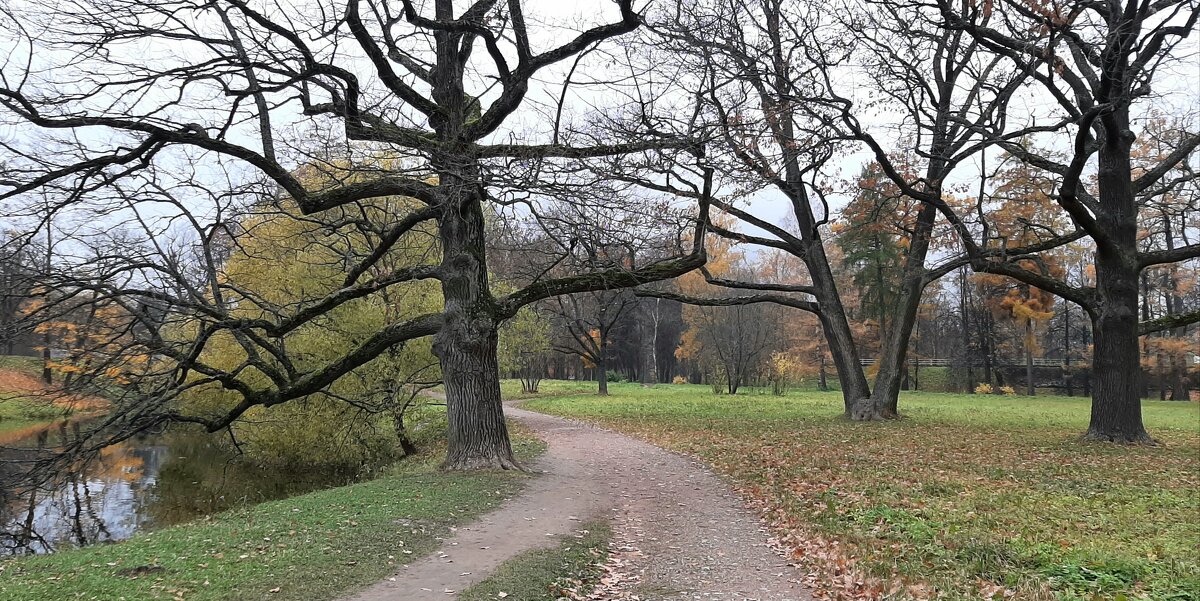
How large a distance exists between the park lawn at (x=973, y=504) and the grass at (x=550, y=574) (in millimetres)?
2117

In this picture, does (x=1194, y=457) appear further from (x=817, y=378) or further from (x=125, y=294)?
(x=817, y=378)

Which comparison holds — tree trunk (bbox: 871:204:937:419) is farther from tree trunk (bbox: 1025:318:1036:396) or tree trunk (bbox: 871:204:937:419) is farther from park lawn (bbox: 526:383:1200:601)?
tree trunk (bbox: 1025:318:1036:396)

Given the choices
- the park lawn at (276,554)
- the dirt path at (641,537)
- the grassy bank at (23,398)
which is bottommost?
the dirt path at (641,537)

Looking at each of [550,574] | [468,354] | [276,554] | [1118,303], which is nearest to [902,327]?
[1118,303]

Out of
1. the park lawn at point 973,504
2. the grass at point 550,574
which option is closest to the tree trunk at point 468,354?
the grass at point 550,574

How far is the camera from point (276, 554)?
6379mm

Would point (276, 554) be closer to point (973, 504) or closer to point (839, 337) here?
point (973, 504)

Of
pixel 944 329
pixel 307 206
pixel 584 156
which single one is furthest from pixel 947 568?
→ pixel 944 329

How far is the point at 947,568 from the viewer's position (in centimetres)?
601

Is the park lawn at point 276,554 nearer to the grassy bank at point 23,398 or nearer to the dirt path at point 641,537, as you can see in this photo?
the dirt path at point 641,537

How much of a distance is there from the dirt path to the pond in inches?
223

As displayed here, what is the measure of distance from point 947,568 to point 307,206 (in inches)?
359

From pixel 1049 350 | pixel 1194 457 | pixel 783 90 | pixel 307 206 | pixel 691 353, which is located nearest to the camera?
pixel 307 206

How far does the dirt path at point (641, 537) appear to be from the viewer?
19.2 feet
